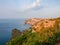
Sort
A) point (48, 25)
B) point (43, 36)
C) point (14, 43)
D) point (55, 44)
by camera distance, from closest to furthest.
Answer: point (55, 44)
point (43, 36)
point (48, 25)
point (14, 43)

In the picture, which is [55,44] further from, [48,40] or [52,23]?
[52,23]

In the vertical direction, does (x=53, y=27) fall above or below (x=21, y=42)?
above

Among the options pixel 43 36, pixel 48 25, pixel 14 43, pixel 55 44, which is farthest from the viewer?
pixel 14 43

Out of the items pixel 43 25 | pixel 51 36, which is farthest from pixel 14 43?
pixel 51 36

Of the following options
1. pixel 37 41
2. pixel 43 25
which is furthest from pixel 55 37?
pixel 43 25

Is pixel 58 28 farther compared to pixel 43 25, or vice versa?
pixel 43 25

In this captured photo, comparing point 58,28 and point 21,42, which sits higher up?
point 58,28

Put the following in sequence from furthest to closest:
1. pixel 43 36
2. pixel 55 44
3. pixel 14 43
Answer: pixel 14 43 < pixel 43 36 < pixel 55 44

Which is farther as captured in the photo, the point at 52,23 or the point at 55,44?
the point at 52,23

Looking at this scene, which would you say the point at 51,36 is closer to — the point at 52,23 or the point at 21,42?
the point at 52,23
